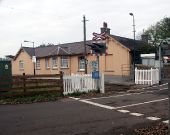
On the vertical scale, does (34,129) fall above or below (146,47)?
below

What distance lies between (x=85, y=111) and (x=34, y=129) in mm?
3499

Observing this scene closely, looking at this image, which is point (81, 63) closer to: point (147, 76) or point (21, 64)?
point (21, 64)

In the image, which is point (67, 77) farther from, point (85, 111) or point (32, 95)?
point (85, 111)

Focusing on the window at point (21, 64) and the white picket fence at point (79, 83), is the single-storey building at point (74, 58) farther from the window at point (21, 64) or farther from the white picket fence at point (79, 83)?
the white picket fence at point (79, 83)

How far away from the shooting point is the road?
31.1ft

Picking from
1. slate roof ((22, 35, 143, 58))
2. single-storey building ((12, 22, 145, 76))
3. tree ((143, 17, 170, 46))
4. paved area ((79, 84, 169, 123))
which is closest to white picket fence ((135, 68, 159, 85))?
single-storey building ((12, 22, 145, 76))

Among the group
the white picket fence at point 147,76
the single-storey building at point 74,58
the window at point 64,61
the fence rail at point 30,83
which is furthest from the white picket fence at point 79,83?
the window at point 64,61

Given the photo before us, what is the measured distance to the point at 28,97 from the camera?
1727 centimetres

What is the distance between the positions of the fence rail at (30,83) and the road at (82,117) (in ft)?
7.87

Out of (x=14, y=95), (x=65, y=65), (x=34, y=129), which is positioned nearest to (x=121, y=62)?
(x=65, y=65)

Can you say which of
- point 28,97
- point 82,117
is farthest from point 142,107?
point 28,97

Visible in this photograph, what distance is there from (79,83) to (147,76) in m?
8.93

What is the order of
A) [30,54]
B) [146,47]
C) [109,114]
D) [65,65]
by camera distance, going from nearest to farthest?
[109,114] < [146,47] < [65,65] < [30,54]

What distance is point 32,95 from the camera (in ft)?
58.0
